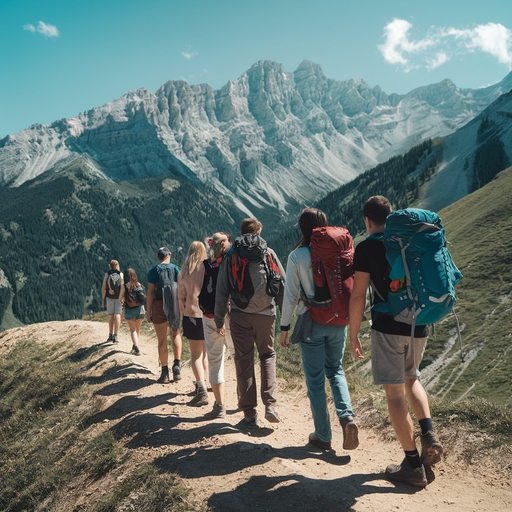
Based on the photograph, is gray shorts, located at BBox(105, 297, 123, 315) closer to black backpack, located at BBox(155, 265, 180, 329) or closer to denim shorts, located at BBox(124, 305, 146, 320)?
denim shorts, located at BBox(124, 305, 146, 320)

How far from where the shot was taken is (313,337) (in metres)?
5.15

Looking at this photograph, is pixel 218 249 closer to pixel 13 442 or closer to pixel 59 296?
pixel 13 442

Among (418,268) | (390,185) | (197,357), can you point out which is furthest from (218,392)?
(390,185)

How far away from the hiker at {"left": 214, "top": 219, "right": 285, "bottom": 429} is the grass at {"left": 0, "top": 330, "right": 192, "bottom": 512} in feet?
6.06

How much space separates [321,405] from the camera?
529 cm

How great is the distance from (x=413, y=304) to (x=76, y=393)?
948 centimetres

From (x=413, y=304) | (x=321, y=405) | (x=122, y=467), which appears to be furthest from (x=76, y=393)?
(x=413, y=304)

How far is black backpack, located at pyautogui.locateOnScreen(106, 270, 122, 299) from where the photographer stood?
13.9 m

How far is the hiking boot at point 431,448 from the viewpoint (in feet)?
14.3

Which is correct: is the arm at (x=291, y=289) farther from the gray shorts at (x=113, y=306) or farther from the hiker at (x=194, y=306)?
the gray shorts at (x=113, y=306)

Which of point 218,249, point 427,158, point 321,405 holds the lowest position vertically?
point 321,405

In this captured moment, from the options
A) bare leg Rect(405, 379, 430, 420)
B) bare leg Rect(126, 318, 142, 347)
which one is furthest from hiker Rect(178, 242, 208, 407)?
bare leg Rect(126, 318, 142, 347)

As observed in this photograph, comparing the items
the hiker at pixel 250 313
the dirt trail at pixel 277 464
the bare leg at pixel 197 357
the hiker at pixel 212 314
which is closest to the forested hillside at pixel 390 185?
the bare leg at pixel 197 357

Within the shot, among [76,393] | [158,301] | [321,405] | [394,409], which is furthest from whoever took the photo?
[76,393]
